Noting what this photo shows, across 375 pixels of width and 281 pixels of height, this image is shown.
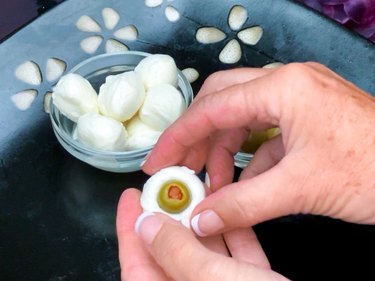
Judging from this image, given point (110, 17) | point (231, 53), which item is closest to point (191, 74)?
point (231, 53)

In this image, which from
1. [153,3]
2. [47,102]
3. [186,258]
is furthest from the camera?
[153,3]

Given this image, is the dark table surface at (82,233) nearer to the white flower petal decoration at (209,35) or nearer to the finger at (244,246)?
the finger at (244,246)

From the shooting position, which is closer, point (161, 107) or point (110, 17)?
point (161, 107)

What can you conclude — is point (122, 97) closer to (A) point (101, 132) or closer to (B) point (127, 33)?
(A) point (101, 132)

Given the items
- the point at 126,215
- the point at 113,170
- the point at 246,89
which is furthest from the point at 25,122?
the point at 246,89

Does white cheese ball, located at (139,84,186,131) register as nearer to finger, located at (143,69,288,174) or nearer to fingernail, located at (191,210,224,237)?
finger, located at (143,69,288,174)

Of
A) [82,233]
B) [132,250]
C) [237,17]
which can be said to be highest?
[237,17]

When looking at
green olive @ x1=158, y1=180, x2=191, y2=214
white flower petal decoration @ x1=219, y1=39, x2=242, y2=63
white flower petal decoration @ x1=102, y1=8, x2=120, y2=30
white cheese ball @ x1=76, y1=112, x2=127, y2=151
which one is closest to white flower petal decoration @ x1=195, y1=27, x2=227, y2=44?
white flower petal decoration @ x1=219, y1=39, x2=242, y2=63
